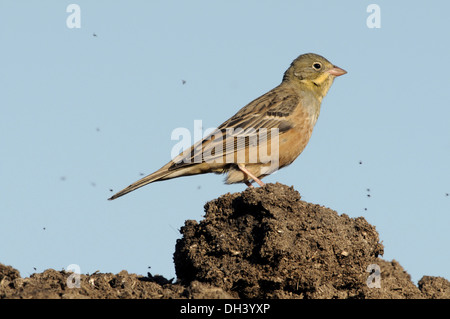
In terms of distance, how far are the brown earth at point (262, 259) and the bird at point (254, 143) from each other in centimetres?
229

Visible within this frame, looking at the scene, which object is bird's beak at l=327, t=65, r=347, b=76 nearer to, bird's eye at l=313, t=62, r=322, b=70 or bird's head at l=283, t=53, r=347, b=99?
bird's head at l=283, t=53, r=347, b=99

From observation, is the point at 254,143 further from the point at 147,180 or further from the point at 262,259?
the point at 262,259

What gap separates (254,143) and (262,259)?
11.7 ft

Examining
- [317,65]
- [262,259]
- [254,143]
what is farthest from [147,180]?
[317,65]

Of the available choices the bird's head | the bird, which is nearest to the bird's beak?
the bird's head

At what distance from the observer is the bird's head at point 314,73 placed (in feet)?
40.0

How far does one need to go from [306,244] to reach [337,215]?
809 millimetres

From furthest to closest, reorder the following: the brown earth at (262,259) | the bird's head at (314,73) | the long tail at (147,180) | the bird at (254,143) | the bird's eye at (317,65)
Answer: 1. the bird's eye at (317,65)
2. the bird's head at (314,73)
3. the bird at (254,143)
4. the long tail at (147,180)
5. the brown earth at (262,259)

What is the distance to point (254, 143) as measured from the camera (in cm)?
1070

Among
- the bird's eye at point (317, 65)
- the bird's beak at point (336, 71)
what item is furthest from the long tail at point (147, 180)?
the bird's beak at point (336, 71)

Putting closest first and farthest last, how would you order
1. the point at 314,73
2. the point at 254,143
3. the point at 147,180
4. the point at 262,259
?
the point at 262,259 < the point at 147,180 < the point at 254,143 < the point at 314,73

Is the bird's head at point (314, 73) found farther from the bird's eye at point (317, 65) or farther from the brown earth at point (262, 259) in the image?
the brown earth at point (262, 259)
